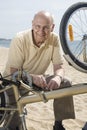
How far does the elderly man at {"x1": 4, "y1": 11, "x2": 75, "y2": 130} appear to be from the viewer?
150 inches

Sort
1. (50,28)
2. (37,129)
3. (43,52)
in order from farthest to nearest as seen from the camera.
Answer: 1. (37,129)
2. (43,52)
3. (50,28)

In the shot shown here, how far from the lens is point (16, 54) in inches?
160

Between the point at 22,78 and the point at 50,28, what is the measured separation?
58 centimetres

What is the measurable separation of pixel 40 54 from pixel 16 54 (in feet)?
0.88

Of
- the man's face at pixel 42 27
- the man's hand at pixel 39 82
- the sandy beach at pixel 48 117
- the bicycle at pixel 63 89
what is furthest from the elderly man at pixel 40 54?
the sandy beach at pixel 48 117

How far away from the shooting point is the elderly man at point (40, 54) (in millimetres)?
3816

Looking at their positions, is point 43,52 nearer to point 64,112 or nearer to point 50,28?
point 50,28

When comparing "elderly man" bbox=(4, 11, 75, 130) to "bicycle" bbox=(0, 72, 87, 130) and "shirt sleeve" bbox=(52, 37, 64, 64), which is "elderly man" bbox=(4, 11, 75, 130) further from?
"bicycle" bbox=(0, 72, 87, 130)

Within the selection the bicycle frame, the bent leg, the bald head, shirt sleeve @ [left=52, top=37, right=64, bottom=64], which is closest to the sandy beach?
the bent leg

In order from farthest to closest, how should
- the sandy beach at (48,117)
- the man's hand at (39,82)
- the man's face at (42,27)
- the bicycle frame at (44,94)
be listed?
Result: the sandy beach at (48,117) < the man's face at (42,27) < the man's hand at (39,82) < the bicycle frame at (44,94)

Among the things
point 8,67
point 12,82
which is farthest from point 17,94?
point 8,67

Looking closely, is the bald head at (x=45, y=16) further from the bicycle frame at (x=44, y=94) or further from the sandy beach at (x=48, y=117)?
the sandy beach at (x=48, y=117)

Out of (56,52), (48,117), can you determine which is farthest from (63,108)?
(48,117)

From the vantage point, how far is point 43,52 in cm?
416
